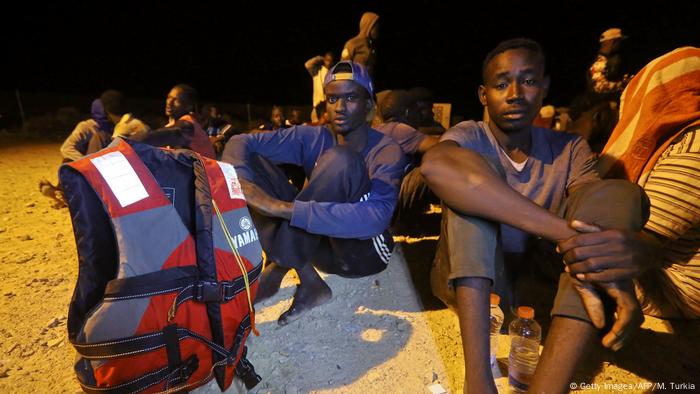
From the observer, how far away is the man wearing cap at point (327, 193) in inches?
76.1

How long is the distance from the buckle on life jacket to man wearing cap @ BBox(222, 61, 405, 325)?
2.16ft

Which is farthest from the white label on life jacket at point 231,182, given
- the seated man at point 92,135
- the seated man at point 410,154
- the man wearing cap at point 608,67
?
the man wearing cap at point 608,67

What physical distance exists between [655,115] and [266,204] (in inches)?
77.0

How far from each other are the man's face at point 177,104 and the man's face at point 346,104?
2504 mm

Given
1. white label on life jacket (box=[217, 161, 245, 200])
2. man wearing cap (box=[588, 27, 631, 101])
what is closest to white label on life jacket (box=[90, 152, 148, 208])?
white label on life jacket (box=[217, 161, 245, 200])

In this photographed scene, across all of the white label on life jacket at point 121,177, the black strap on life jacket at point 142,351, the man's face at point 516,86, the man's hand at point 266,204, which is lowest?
the black strap on life jacket at point 142,351

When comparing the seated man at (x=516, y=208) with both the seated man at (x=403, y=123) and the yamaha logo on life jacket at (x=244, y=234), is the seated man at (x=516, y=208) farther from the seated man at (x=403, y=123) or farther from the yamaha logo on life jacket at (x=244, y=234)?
the seated man at (x=403, y=123)

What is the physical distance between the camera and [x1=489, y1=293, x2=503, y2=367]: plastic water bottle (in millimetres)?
1640

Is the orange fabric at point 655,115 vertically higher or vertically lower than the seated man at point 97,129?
higher

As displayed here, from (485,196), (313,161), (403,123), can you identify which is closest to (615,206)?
(485,196)

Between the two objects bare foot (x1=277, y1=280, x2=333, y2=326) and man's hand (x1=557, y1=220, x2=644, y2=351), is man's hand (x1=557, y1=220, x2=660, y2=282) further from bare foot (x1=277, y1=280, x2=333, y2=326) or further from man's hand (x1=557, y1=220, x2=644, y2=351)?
bare foot (x1=277, y1=280, x2=333, y2=326)

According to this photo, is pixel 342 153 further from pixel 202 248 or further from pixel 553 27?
pixel 553 27

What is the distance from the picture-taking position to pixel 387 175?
2223mm

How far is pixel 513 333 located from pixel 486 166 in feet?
2.88
